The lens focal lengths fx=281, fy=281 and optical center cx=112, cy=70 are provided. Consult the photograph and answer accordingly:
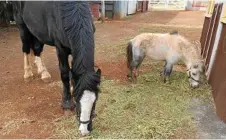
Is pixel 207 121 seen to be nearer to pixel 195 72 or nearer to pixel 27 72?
pixel 195 72

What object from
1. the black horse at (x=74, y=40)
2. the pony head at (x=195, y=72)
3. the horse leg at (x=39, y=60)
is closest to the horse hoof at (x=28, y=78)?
the horse leg at (x=39, y=60)

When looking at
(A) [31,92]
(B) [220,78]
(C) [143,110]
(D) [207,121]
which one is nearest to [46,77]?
(A) [31,92]

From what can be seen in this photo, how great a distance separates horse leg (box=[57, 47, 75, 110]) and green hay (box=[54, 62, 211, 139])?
206 millimetres

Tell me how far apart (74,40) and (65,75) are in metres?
0.85

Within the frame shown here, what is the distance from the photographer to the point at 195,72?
4.36 meters

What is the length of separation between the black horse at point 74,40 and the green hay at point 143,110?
0.37 m

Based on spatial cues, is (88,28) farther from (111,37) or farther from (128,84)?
(111,37)

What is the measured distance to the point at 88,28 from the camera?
296 centimetres

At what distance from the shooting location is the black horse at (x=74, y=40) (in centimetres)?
266

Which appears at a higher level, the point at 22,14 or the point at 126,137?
the point at 22,14

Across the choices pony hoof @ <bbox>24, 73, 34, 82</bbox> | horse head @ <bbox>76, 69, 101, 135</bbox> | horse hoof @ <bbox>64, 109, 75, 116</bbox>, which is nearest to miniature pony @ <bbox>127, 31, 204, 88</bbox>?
horse hoof @ <bbox>64, 109, 75, 116</bbox>

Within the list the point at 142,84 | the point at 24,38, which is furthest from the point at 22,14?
the point at 142,84

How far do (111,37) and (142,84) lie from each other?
4.18 m

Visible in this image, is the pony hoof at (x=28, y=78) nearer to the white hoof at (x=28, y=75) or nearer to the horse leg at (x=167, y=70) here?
the white hoof at (x=28, y=75)
